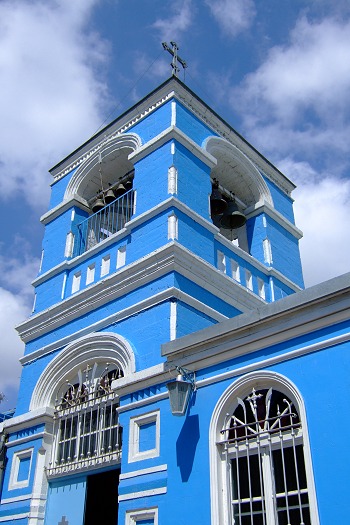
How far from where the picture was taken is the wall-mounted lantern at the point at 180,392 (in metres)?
7.75

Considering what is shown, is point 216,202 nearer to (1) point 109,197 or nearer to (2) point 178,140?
(2) point 178,140

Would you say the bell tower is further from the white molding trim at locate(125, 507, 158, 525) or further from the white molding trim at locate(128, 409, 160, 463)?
the white molding trim at locate(125, 507, 158, 525)

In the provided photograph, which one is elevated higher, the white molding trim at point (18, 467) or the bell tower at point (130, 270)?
the bell tower at point (130, 270)

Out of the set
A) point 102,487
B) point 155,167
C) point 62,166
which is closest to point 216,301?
point 155,167

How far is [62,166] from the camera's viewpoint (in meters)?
13.8

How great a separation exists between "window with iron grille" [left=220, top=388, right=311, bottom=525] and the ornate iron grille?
567 cm

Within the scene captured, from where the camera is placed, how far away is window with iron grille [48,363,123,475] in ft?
30.1

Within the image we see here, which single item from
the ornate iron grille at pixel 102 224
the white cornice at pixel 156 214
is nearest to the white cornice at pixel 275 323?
the white cornice at pixel 156 214

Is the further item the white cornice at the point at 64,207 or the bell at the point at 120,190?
the white cornice at the point at 64,207

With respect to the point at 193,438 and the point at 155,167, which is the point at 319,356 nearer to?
the point at 193,438

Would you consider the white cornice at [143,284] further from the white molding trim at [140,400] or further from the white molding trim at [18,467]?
the white molding trim at [18,467]

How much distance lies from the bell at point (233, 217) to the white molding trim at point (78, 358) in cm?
391

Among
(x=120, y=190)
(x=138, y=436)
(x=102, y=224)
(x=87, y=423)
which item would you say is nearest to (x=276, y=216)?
(x=120, y=190)

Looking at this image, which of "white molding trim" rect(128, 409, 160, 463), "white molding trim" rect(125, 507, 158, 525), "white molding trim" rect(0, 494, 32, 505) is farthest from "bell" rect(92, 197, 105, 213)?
"white molding trim" rect(125, 507, 158, 525)
